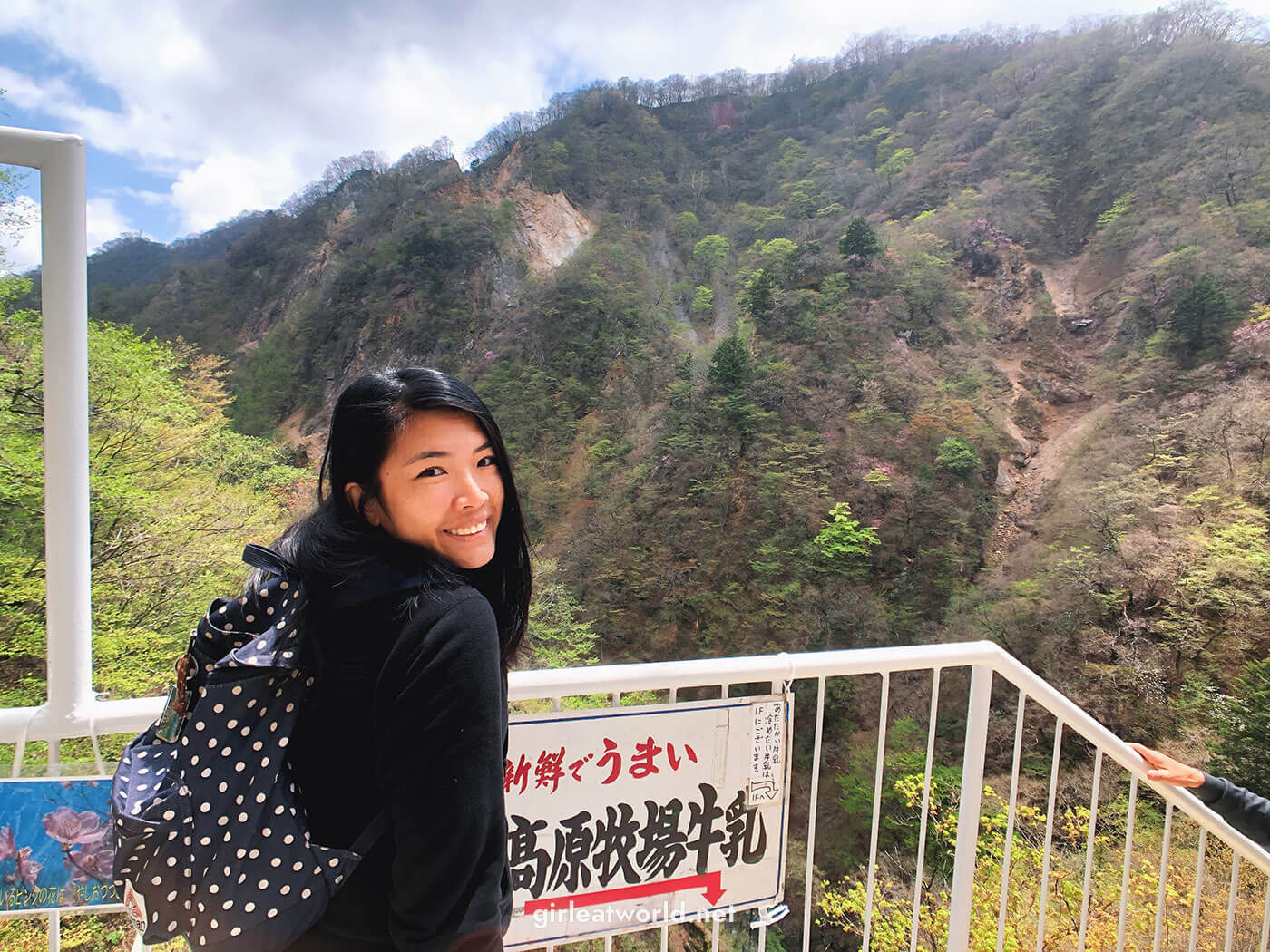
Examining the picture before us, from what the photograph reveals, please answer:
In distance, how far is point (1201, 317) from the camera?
372 inches

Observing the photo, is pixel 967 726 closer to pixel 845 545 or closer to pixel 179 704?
pixel 179 704

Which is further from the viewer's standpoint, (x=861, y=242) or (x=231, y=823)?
(x=861, y=242)

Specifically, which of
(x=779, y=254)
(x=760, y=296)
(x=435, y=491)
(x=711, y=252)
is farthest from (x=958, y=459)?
(x=711, y=252)

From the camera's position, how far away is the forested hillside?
7633 millimetres

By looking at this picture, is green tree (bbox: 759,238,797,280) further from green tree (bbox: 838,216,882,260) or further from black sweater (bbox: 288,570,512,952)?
black sweater (bbox: 288,570,512,952)

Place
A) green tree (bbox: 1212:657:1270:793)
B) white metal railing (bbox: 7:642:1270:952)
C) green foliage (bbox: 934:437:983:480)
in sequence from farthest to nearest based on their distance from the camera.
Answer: green foliage (bbox: 934:437:983:480)
green tree (bbox: 1212:657:1270:793)
white metal railing (bbox: 7:642:1270:952)

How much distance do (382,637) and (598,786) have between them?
0.60 m

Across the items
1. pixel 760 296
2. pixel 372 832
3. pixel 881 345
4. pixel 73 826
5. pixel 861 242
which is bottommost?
pixel 73 826

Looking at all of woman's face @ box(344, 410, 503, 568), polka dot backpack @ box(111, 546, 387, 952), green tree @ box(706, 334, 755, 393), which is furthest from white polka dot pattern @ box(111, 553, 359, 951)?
green tree @ box(706, 334, 755, 393)

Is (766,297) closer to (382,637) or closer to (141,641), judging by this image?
(141,641)

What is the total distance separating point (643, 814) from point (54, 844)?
2.63 ft

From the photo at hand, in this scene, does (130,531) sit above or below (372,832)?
below

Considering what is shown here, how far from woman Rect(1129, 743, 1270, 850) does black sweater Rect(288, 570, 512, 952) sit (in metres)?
1.27

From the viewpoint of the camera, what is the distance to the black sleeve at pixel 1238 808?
3.99ft
